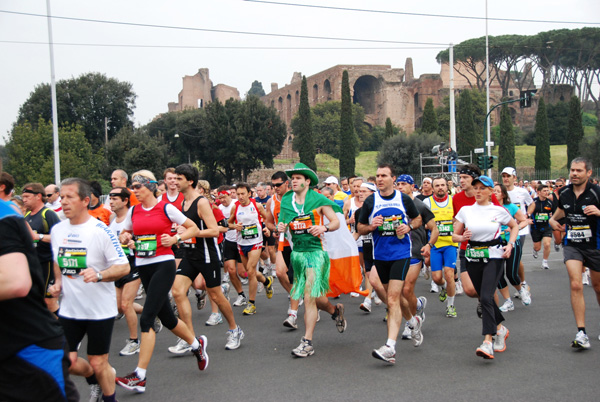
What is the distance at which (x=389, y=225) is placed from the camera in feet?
21.8

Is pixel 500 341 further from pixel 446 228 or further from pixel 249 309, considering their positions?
pixel 249 309

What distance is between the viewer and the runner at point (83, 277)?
445 centimetres

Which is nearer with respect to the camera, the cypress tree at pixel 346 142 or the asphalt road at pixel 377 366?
the asphalt road at pixel 377 366

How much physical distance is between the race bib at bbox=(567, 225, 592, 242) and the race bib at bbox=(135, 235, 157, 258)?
15.8 ft

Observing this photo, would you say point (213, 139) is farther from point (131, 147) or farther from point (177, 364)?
point (177, 364)

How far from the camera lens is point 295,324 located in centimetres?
805

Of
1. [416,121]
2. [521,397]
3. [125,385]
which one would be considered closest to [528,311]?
[521,397]

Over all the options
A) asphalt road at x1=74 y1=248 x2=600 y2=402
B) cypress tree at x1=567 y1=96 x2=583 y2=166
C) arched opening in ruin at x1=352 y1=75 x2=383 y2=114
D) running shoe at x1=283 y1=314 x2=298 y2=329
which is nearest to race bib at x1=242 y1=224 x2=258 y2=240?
asphalt road at x1=74 y1=248 x2=600 y2=402

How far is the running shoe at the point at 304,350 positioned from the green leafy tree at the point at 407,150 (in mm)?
47148

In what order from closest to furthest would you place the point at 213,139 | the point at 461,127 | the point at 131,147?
the point at 131,147 < the point at 213,139 < the point at 461,127

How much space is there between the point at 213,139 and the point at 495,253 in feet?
174

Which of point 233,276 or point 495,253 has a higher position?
point 495,253

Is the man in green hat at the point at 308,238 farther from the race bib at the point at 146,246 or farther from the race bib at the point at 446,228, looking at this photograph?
the race bib at the point at 446,228

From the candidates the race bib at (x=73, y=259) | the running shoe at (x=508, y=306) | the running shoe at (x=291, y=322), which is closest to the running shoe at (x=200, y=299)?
the running shoe at (x=291, y=322)
